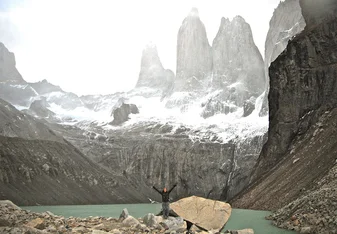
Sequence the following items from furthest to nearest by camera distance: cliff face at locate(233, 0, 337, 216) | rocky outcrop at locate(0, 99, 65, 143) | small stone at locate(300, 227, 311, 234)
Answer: rocky outcrop at locate(0, 99, 65, 143) → cliff face at locate(233, 0, 337, 216) → small stone at locate(300, 227, 311, 234)

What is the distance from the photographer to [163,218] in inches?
934

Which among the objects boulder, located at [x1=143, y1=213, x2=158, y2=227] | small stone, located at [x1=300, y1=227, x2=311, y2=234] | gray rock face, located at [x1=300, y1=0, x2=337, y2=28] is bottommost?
small stone, located at [x1=300, y1=227, x2=311, y2=234]

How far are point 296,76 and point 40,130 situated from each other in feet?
387

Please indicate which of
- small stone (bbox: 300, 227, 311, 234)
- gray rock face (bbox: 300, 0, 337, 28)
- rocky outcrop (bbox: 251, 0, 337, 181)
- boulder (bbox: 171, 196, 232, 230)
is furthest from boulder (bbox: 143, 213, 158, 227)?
gray rock face (bbox: 300, 0, 337, 28)

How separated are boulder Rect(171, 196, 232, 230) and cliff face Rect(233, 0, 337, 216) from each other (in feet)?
173

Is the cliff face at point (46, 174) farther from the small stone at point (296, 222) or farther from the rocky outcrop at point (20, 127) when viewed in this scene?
the small stone at point (296, 222)

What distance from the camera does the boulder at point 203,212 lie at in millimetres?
23094

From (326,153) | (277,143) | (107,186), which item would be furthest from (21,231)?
(107,186)

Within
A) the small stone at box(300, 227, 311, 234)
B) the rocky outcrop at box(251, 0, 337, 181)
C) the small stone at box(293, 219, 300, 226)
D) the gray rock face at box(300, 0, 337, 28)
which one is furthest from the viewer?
the gray rock face at box(300, 0, 337, 28)

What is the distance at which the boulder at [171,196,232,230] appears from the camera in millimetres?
23094

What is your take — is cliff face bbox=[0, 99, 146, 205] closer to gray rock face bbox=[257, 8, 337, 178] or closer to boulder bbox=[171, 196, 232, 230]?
→ gray rock face bbox=[257, 8, 337, 178]

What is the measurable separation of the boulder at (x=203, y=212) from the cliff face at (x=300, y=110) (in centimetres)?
5261

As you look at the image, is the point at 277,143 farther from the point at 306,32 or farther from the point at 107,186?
the point at 107,186

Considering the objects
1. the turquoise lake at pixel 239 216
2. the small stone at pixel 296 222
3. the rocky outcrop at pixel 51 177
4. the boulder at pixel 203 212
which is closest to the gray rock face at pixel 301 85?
the turquoise lake at pixel 239 216
